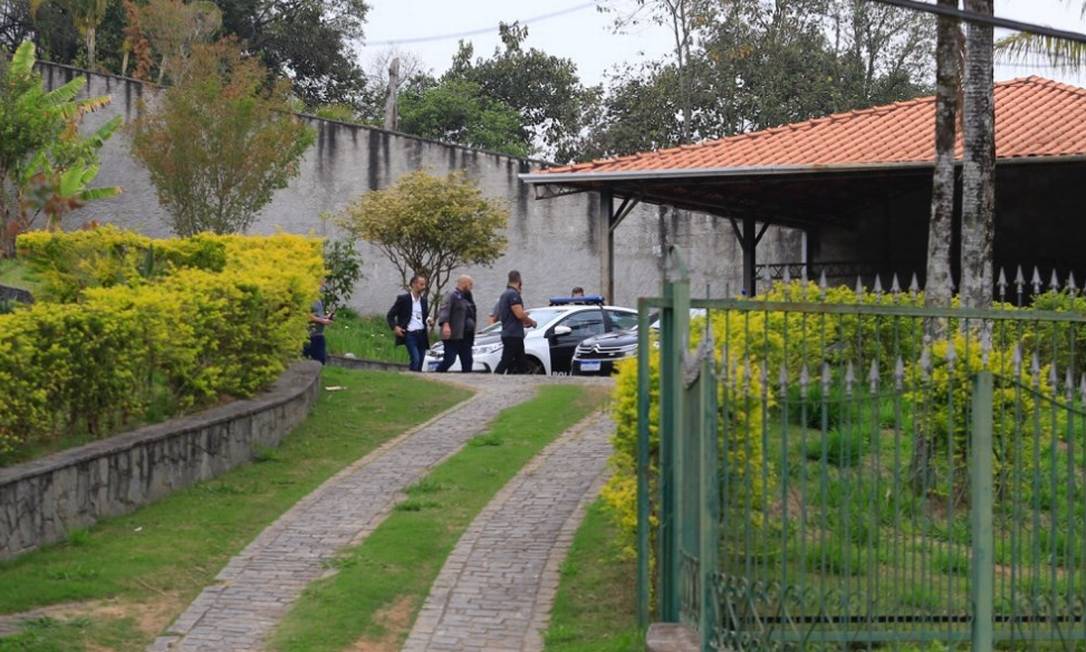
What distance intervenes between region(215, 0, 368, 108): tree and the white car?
25.8m

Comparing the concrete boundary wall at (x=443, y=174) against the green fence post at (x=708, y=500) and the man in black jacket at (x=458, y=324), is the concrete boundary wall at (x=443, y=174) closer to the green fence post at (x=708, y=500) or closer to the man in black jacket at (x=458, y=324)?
the man in black jacket at (x=458, y=324)

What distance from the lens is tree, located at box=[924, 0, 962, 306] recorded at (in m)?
12.2

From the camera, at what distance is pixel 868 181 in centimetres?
2433

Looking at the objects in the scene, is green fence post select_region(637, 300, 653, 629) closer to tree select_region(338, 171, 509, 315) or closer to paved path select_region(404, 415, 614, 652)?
paved path select_region(404, 415, 614, 652)

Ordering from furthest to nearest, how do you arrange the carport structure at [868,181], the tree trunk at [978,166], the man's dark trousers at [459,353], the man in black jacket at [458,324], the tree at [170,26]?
the tree at [170,26] < the carport structure at [868,181] < the man's dark trousers at [459,353] < the man in black jacket at [458,324] < the tree trunk at [978,166]

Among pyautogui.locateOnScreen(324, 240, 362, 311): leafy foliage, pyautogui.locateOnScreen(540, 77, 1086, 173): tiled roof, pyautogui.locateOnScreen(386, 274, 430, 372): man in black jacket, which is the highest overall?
pyautogui.locateOnScreen(540, 77, 1086, 173): tiled roof

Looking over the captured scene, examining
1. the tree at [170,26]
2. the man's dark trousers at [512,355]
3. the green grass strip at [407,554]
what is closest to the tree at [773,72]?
the tree at [170,26]

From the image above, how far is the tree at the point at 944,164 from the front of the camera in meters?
12.2

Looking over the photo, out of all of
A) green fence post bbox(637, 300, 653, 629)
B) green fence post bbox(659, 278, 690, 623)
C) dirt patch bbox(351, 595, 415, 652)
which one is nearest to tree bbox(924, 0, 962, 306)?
green fence post bbox(637, 300, 653, 629)

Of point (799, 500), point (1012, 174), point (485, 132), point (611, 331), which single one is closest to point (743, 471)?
point (799, 500)

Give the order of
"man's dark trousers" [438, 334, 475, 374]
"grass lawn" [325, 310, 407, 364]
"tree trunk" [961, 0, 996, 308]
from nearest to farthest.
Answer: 1. "tree trunk" [961, 0, 996, 308]
2. "man's dark trousers" [438, 334, 475, 374]
3. "grass lawn" [325, 310, 407, 364]

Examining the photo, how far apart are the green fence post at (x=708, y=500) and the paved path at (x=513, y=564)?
185 cm

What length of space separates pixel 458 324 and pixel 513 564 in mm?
10598

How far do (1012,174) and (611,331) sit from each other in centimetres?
708
